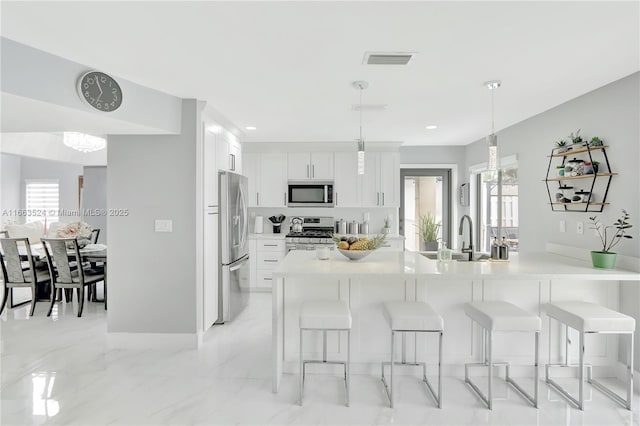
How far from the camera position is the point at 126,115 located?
2.95m

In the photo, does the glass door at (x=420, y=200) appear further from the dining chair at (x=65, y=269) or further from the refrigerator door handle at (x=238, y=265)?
the dining chair at (x=65, y=269)

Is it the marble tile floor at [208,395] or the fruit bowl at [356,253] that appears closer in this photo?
the marble tile floor at [208,395]

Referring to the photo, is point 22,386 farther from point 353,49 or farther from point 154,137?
point 353,49

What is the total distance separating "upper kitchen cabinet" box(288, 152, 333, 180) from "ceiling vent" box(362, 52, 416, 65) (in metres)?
3.36

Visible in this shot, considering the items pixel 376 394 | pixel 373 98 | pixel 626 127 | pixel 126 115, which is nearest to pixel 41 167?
pixel 126 115

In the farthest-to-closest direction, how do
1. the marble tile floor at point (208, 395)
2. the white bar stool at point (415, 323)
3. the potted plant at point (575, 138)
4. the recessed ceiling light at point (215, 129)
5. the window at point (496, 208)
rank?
the window at point (496, 208)
the recessed ceiling light at point (215, 129)
the potted plant at point (575, 138)
the white bar stool at point (415, 323)
the marble tile floor at point (208, 395)

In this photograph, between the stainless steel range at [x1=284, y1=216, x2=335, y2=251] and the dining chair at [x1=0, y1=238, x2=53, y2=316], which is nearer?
the dining chair at [x1=0, y1=238, x2=53, y2=316]

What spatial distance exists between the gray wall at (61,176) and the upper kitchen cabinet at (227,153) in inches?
242

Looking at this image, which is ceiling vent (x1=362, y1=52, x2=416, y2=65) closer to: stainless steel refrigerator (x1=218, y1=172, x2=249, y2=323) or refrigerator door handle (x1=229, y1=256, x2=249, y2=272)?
stainless steel refrigerator (x1=218, y1=172, x2=249, y2=323)

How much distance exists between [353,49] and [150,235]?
2.51 metres

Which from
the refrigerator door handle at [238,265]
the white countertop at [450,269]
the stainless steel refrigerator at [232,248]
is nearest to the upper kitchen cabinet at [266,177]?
the stainless steel refrigerator at [232,248]

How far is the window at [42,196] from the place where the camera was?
29.5ft

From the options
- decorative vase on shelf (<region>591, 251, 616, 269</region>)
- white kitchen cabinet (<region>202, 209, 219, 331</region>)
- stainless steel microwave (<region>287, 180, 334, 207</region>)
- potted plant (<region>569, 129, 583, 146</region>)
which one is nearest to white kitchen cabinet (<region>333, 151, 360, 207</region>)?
stainless steel microwave (<region>287, 180, 334, 207</region>)

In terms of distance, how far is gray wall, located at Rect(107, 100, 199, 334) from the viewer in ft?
11.5
